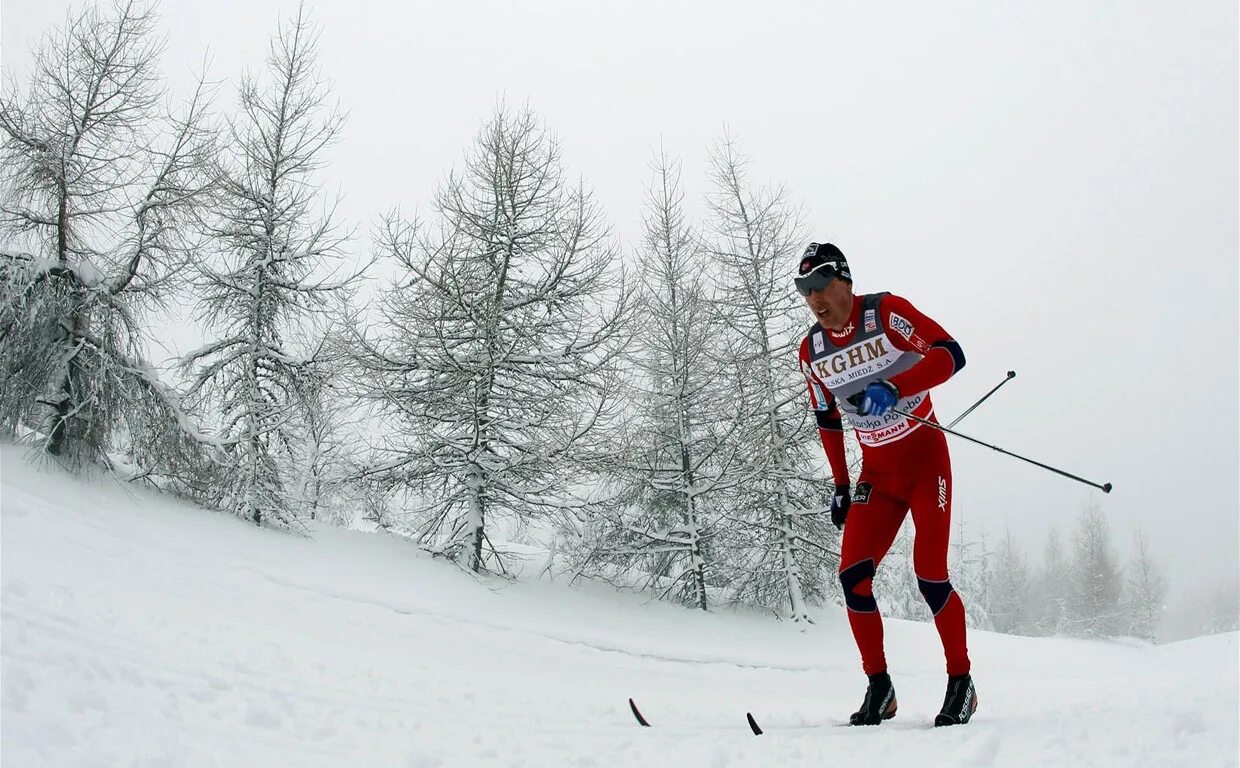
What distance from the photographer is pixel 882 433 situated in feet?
13.5

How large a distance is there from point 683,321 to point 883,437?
35.9 feet

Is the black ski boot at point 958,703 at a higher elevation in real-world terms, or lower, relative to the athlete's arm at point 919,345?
lower

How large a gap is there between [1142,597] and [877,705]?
192ft

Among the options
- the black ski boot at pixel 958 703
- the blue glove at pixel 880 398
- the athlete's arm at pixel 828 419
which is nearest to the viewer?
the black ski boot at pixel 958 703

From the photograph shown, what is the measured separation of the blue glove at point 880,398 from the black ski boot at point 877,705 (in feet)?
4.89

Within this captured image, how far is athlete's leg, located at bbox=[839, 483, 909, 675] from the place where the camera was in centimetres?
408

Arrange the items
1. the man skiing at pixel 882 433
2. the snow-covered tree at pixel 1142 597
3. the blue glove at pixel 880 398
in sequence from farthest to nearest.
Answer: the snow-covered tree at pixel 1142 597 < the man skiing at pixel 882 433 < the blue glove at pixel 880 398

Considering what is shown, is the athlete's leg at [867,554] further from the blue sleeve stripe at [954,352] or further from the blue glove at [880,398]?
the blue sleeve stripe at [954,352]

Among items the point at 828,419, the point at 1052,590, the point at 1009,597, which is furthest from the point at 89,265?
the point at 1052,590

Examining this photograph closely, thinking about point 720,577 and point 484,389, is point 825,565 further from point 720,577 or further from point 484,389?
point 484,389

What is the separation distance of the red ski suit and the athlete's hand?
115 mm

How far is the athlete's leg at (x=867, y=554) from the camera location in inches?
161

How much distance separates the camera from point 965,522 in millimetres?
61719

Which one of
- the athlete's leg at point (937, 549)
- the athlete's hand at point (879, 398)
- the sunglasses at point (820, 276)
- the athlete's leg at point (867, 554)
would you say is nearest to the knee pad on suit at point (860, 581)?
the athlete's leg at point (867, 554)
